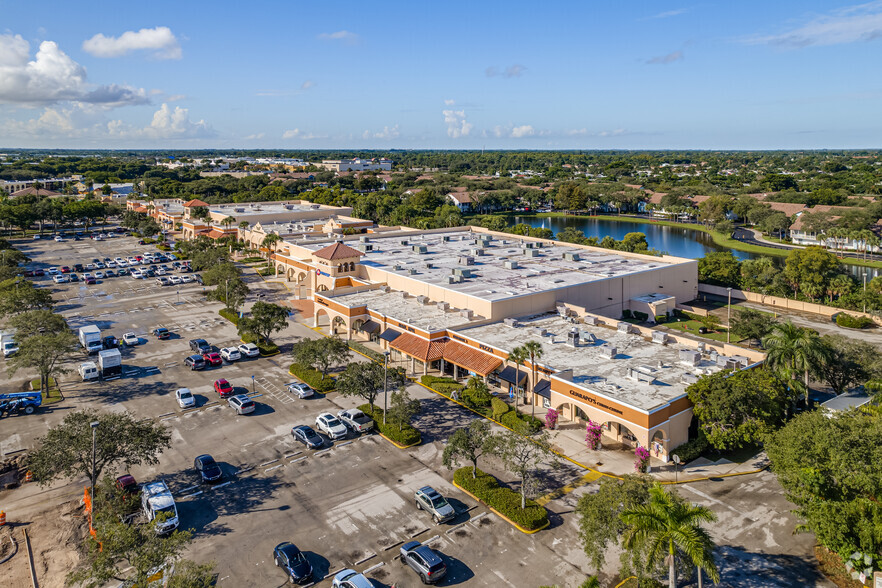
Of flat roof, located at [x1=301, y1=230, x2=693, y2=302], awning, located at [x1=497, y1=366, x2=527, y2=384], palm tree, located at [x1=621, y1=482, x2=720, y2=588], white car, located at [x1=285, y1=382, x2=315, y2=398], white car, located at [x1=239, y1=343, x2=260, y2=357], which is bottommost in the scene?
white car, located at [x1=285, y1=382, x2=315, y2=398]

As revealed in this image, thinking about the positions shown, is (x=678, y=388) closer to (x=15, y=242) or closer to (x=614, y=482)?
(x=614, y=482)

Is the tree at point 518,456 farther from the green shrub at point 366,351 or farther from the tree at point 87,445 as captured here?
the green shrub at point 366,351

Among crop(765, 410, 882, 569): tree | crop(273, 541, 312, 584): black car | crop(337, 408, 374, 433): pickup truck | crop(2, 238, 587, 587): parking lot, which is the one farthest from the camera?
crop(337, 408, 374, 433): pickup truck

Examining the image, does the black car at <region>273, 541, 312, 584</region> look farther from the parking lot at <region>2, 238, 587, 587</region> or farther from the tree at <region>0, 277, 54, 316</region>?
the tree at <region>0, 277, 54, 316</region>

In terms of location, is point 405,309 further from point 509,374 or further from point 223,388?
point 223,388

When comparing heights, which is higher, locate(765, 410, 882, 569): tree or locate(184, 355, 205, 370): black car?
locate(765, 410, 882, 569): tree

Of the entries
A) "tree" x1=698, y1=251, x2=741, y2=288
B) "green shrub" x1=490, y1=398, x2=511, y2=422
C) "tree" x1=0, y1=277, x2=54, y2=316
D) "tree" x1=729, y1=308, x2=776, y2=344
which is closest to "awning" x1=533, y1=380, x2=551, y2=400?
"green shrub" x1=490, y1=398, x2=511, y2=422

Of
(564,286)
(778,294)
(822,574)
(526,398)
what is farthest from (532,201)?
(822,574)
